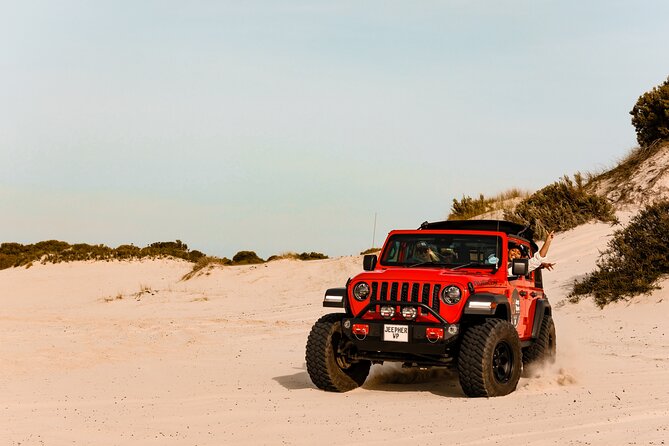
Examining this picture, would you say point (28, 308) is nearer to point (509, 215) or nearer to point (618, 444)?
point (509, 215)

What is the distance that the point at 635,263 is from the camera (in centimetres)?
1872

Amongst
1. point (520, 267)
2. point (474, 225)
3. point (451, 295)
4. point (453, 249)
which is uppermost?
point (474, 225)

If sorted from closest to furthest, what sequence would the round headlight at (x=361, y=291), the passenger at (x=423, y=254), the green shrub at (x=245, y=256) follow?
the round headlight at (x=361, y=291) → the passenger at (x=423, y=254) → the green shrub at (x=245, y=256)

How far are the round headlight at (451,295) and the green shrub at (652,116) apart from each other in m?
23.0

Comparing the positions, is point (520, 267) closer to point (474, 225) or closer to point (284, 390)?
point (474, 225)

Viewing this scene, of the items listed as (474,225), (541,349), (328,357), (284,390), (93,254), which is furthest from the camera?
(93,254)

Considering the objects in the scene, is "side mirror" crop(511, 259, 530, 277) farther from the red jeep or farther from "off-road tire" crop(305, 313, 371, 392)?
"off-road tire" crop(305, 313, 371, 392)

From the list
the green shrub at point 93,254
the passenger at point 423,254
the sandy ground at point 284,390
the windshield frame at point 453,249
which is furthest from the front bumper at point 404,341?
the green shrub at point 93,254

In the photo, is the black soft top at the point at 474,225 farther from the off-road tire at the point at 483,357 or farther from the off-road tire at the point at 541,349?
the off-road tire at the point at 483,357

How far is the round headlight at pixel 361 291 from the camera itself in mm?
9727

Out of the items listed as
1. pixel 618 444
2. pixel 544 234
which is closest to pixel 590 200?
pixel 544 234

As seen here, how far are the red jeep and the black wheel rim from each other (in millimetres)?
11

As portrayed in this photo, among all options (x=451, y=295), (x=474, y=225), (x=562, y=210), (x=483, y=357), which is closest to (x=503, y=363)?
(x=483, y=357)

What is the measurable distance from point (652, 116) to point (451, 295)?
24377mm
